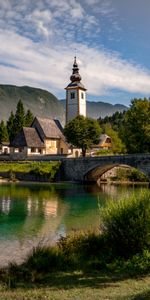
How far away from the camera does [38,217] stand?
96.0 feet

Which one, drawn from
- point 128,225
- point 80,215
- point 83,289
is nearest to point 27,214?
point 80,215

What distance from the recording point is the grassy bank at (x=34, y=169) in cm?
6700

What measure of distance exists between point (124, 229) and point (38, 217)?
615 inches

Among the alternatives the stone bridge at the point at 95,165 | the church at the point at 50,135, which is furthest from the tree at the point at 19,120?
the stone bridge at the point at 95,165

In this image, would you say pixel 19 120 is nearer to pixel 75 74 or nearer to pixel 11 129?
pixel 11 129

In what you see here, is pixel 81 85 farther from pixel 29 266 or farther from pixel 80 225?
pixel 29 266

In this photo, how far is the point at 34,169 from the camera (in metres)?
67.3

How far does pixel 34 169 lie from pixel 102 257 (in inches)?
2099

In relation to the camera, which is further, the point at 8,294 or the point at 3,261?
the point at 3,261

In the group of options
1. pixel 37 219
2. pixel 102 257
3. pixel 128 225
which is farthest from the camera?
pixel 37 219

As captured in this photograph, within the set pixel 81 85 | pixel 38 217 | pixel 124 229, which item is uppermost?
pixel 81 85

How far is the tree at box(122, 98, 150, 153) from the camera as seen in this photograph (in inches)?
2391

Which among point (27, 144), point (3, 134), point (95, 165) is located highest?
point (3, 134)

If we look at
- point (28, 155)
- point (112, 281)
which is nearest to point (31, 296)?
point (112, 281)
